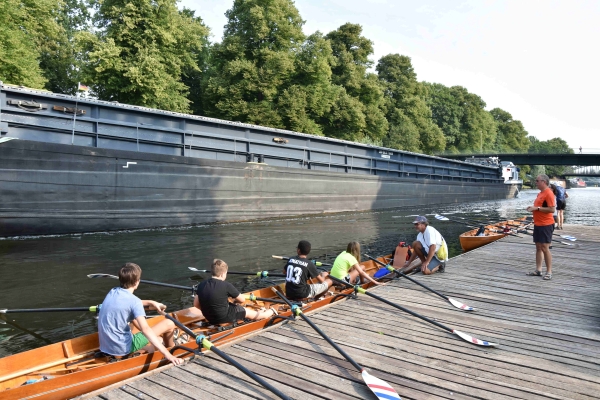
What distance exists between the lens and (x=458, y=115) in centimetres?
7744

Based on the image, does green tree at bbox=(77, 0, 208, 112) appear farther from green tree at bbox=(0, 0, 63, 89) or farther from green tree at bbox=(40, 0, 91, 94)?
green tree at bbox=(40, 0, 91, 94)

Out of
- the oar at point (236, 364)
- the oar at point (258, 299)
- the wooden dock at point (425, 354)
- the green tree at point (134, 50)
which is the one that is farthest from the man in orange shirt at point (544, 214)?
the green tree at point (134, 50)

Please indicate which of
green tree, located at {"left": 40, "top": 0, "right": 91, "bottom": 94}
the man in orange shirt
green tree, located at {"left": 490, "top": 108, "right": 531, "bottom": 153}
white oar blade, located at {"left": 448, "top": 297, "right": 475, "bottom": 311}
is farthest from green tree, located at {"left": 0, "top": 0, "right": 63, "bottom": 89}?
green tree, located at {"left": 490, "top": 108, "right": 531, "bottom": 153}

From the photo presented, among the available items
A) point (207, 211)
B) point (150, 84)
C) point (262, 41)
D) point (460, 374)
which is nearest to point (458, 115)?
point (262, 41)

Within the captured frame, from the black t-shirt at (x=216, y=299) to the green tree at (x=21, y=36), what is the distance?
2357 centimetres

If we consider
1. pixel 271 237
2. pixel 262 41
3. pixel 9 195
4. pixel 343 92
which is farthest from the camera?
pixel 343 92

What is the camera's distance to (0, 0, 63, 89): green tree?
24234mm

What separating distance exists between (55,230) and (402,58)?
53.5m

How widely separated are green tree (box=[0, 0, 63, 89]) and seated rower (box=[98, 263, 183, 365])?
78.1 ft

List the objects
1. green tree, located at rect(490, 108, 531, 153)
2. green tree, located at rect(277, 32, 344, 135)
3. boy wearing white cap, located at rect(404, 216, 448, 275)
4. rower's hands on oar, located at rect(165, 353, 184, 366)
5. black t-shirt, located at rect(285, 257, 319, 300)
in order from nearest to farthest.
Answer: rower's hands on oar, located at rect(165, 353, 184, 366) < black t-shirt, located at rect(285, 257, 319, 300) < boy wearing white cap, located at rect(404, 216, 448, 275) < green tree, located at rect(277, 32, 344, 135) < green tree, located at rect(490, 108, 531, 153)

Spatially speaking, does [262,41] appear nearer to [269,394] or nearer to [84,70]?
[84,70]

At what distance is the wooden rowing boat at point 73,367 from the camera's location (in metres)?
4.20

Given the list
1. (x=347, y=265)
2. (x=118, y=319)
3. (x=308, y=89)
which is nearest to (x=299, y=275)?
(x=347, y=265)

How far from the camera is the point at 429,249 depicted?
31.6ft
